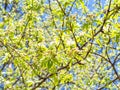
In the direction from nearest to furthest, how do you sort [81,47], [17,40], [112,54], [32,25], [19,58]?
[19,58] < [81,47] < [17,40] < [32,25] < [112,54]

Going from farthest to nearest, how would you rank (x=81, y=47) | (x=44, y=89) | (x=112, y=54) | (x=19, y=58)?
(x=112, y=54) → (x=44, y=89) → (x=81, y=47) → (x=19, y=58)

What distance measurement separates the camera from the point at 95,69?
32.2 ft

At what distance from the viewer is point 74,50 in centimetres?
503

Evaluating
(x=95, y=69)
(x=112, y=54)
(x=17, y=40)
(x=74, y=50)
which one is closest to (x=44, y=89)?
(x=95, y=69)

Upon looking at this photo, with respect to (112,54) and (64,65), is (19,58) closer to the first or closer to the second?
(64,65)

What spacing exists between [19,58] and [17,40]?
114 cm

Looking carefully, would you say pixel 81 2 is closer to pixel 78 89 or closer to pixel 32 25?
pixel 32 25

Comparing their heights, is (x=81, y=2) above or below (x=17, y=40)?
above

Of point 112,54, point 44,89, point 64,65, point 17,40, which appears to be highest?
point 17,40

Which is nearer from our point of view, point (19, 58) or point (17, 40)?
point (19, 58)

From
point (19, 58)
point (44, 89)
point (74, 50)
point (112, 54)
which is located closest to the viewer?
point (74, 50)

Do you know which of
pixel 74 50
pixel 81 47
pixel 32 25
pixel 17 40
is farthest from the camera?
pixel 32 25

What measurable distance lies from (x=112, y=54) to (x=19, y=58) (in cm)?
525

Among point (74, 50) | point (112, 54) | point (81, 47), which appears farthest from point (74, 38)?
point (112, 54)
